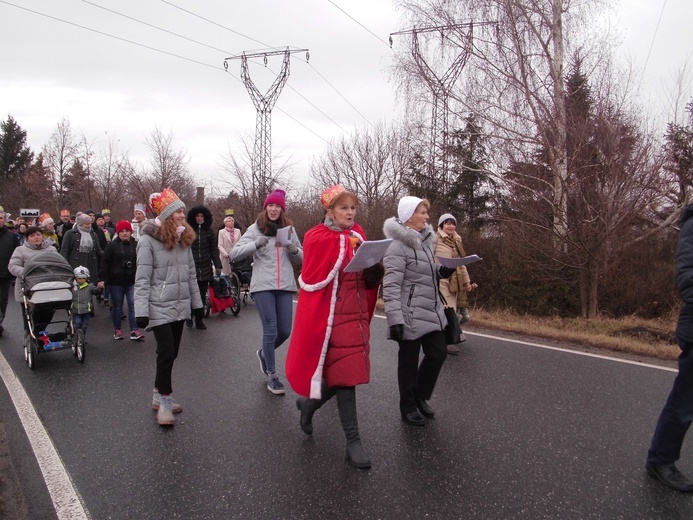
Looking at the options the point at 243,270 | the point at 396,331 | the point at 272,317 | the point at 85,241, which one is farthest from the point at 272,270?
the point at 243,270

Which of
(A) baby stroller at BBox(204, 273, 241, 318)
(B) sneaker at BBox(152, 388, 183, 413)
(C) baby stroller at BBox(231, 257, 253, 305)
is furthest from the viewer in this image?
(C) baby stroller at BBox(231, 257, 253, 305)

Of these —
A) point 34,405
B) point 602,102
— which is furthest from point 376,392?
point 602,102

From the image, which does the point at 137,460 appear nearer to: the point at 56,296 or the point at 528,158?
the point at 56,296

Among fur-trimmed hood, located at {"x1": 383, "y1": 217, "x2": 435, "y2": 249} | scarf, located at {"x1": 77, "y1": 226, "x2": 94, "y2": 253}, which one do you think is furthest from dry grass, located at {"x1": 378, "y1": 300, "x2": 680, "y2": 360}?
scarf, located at {"x1": 77, "y1": 226, "x2": 94, "y2": 253}

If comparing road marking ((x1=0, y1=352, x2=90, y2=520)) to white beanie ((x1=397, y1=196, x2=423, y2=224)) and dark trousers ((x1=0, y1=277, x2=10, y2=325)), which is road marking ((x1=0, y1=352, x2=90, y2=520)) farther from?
dark trousers ((x1=0, y1=277, x2=10, y2=325))

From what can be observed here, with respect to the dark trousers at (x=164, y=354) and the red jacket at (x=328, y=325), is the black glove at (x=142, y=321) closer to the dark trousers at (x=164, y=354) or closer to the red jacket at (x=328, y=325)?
the dark trousers at (x=164, y=354)

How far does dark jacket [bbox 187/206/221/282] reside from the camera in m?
8.91

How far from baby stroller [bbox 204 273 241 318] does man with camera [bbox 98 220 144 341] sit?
67.7 inches

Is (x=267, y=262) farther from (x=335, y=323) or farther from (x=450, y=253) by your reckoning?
(x=450, y=253)

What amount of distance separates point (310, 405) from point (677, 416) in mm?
2612

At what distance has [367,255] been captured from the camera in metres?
3.73

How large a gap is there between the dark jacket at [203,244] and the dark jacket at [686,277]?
6.77m

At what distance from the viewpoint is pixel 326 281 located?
3.93 metres

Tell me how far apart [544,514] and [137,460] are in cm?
289
